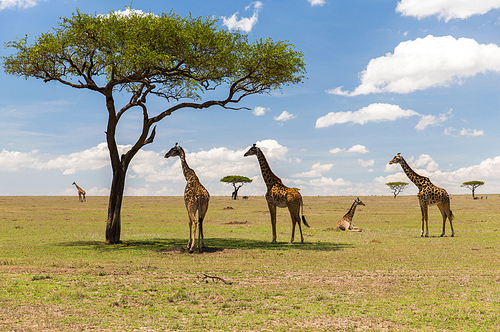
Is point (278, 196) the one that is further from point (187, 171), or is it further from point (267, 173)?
point (187, 171)

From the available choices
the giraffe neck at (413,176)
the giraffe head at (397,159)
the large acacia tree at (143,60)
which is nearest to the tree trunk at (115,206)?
the large acacia tree at (143,60)

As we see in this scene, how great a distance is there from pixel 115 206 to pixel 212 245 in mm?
5192

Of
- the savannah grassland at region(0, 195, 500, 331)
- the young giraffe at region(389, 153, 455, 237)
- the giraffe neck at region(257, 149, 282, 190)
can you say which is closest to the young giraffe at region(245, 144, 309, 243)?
the giraffe neck at region(257, 149, 282, 190)

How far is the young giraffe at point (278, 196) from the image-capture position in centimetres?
1872

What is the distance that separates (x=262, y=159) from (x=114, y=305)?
13.0 metres

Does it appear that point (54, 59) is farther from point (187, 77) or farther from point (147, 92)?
point (187, 77)

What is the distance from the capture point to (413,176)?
920 inches

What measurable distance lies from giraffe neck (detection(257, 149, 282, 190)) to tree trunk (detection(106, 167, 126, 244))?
6.71m

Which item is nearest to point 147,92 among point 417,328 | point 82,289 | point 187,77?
point 187,77

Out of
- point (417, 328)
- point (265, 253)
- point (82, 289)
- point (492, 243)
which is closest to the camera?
point (417, 328)

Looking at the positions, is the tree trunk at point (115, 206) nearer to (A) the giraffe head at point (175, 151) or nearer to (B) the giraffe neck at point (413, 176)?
(A) the giraffe head at point (175, 151)

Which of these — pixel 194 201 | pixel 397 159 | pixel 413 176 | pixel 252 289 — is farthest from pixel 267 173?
pixel 252 289

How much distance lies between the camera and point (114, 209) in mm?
19344

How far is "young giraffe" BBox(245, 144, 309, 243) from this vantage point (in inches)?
737
